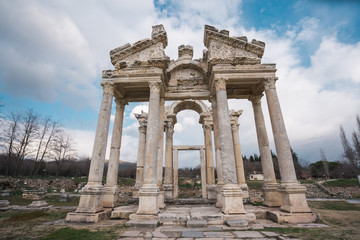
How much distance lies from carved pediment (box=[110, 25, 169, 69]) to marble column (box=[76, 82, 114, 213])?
181 cm

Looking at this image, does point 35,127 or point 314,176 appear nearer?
point 35,127

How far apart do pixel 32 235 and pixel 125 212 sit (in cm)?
363

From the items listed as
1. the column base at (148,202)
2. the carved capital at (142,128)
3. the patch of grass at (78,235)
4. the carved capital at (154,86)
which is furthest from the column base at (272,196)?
the carved capital at (142,128)

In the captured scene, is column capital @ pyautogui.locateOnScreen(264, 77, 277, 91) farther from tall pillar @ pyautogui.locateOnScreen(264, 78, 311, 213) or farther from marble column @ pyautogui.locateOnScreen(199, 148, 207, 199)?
marble column @ pyautogui.locateOnScreen(199, 148, 207, 199)

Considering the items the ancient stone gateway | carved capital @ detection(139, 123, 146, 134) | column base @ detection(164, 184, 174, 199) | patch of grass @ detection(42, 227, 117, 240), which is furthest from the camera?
carved capital @ detection(139, 123, 146, 134)

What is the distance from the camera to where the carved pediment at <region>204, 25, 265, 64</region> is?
34.0 ft

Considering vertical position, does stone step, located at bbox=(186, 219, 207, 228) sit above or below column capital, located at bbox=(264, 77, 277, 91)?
below

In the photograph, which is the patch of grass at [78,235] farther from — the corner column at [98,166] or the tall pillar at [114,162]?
the tall pillar at [114,162]

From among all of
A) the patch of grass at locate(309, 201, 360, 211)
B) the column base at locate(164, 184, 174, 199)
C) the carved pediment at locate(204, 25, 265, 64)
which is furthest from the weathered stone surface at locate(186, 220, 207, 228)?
the patch of grass at locate(309, 201, 360, 211)

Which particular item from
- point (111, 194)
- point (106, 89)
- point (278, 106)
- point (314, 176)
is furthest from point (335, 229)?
point (314, 176)

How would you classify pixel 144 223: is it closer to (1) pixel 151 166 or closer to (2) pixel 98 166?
(1) pixel 151 166

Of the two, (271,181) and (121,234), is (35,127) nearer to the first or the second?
(121,234)

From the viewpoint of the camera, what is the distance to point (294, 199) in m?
7.84

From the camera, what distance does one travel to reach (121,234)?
602 centimetres
